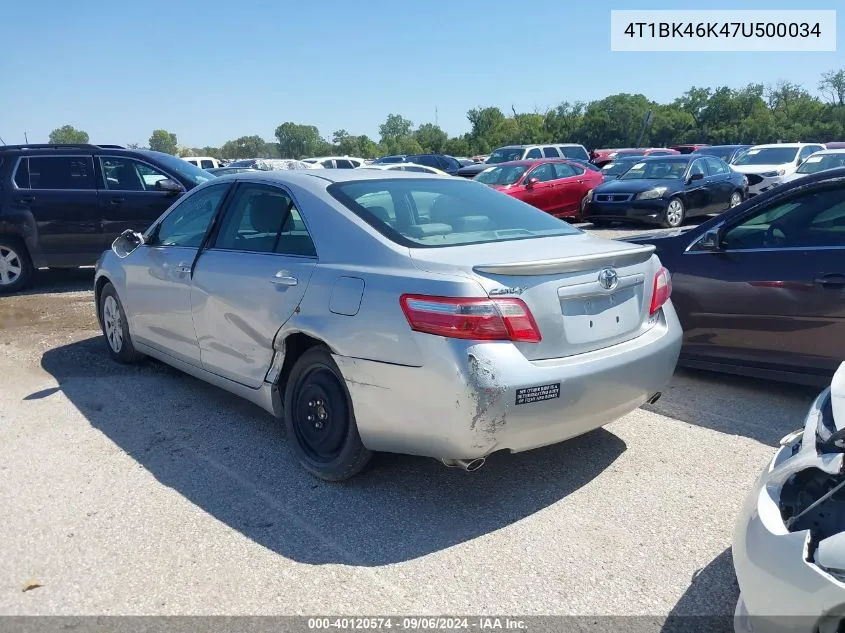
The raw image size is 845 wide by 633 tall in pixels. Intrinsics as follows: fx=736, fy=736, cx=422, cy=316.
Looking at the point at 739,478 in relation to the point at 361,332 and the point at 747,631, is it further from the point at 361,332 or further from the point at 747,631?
the point at 361,332

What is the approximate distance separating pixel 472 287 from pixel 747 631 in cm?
162

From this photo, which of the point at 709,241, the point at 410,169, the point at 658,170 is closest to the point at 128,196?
the point at 410,169

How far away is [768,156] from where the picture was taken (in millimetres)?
19469

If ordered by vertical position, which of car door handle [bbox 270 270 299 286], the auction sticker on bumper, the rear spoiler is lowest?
the auction sticker on bumper

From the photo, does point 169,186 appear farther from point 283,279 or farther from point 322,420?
point 322,420

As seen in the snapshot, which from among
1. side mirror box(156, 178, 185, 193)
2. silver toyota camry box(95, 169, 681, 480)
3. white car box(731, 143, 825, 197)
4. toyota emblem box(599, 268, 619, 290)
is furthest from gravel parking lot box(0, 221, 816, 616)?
white car box(731, 143, 825, 197)

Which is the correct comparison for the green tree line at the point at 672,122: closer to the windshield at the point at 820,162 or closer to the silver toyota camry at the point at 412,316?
the windshield at the point at 820,162

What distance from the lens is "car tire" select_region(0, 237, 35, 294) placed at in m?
9.12

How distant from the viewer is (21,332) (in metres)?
7.31

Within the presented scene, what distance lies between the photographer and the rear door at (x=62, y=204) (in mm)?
9117

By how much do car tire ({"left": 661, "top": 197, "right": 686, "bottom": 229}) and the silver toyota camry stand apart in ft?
35.6

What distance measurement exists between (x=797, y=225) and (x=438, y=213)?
2.54 metres

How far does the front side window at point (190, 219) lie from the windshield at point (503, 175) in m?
10.9

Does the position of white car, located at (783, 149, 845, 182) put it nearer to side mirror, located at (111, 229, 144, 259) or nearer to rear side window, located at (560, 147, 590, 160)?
rear side window, located at (560, 147, 590, 160)
